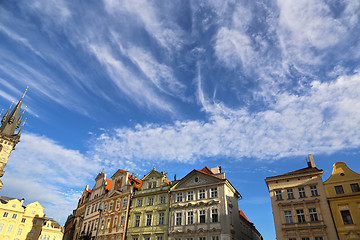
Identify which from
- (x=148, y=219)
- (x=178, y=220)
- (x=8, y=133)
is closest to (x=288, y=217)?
(x=178, y=220)

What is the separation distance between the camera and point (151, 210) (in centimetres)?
4012

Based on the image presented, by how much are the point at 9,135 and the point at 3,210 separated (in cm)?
2278

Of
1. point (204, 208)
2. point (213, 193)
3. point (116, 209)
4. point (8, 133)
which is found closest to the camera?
point (204, 208)

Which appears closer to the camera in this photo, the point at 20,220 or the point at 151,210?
the point at 151,210

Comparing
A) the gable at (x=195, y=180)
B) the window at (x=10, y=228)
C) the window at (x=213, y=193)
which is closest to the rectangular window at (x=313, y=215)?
the gable at (x=195, y=180)

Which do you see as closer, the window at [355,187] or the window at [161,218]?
the window at [355,187]

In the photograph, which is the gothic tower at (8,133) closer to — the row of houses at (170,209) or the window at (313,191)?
the row of houses at (170,209)

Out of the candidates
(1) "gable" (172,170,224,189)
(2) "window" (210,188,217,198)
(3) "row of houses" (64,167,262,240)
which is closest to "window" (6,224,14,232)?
(3) "row of houses" (64,167,262,240)

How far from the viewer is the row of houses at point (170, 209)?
3384 centimetres

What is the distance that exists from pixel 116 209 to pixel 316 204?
3293 centimetres

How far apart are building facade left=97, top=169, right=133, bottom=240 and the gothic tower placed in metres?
39.3

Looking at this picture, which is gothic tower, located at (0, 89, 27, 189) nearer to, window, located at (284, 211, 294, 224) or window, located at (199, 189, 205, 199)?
window, located at (199, 189, 205, 199)

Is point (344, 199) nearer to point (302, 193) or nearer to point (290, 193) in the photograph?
point (302, 193)

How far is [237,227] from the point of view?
36.4 meters
